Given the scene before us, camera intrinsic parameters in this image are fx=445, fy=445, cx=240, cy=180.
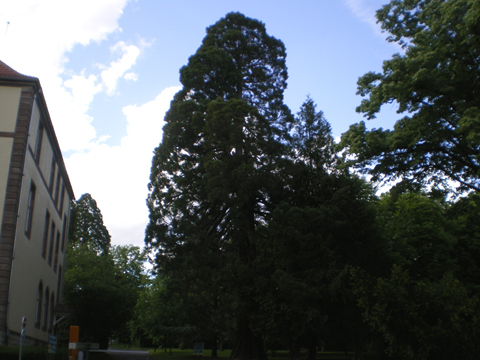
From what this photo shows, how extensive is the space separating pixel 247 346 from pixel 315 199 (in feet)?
28.8

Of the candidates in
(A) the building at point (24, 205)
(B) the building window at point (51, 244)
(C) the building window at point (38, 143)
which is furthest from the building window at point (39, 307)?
(C) the building window at point (38, 143)

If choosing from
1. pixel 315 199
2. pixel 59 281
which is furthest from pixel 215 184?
pixel 59 281

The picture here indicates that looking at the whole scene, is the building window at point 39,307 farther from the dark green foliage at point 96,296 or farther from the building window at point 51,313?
the dark green foliage at point 96,296

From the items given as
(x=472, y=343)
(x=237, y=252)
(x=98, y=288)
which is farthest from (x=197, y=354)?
(x=472, y=343)

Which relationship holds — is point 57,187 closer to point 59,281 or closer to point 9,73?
point 59,281

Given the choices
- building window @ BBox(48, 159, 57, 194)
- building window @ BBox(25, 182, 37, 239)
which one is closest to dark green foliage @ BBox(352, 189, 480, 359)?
building window @ BBox(25, 182, 37, 239)

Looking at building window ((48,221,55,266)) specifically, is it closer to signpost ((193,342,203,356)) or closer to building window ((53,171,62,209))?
building window ((53,171,62,209))

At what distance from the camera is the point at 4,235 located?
54.7 ft

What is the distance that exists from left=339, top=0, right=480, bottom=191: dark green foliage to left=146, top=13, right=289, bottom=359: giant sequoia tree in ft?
20.4

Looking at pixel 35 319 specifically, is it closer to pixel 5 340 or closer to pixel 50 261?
pixel 50 261

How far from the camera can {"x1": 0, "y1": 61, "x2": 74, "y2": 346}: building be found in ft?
54.9

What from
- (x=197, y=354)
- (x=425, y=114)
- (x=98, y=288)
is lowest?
(x=197, y=354)

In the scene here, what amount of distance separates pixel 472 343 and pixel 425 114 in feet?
27.7

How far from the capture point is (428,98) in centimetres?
1744
